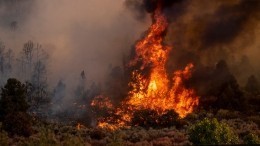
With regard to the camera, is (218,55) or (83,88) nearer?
(218,55)

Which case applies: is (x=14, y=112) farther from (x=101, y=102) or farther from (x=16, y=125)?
(x=101, y=102)

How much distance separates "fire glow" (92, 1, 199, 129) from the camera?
81000 millimetres

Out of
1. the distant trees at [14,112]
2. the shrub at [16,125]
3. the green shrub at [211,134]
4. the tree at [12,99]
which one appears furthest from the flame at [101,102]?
the green shrub at [211,134]

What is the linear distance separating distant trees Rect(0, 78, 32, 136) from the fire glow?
1984 centimetres

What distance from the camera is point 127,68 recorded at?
92438 mm

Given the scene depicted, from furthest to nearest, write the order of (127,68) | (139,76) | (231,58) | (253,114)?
(231,58) < (127,68) < (139,76) < (253,114)

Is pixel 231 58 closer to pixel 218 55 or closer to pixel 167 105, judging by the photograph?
pixel 218 55

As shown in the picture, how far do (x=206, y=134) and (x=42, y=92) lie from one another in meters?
89.3

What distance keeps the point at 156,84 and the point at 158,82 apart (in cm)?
66

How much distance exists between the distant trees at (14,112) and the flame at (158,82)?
25.4m

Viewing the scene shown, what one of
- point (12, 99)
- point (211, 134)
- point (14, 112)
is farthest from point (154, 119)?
point (211, 134)

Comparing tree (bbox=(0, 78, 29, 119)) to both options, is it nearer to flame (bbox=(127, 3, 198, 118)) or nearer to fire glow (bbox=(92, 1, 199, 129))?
fire glow (bbox=(92, 1, 199, 129))

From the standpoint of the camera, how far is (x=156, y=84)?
280ft

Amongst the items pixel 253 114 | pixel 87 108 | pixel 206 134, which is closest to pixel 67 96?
pixel 87 108
